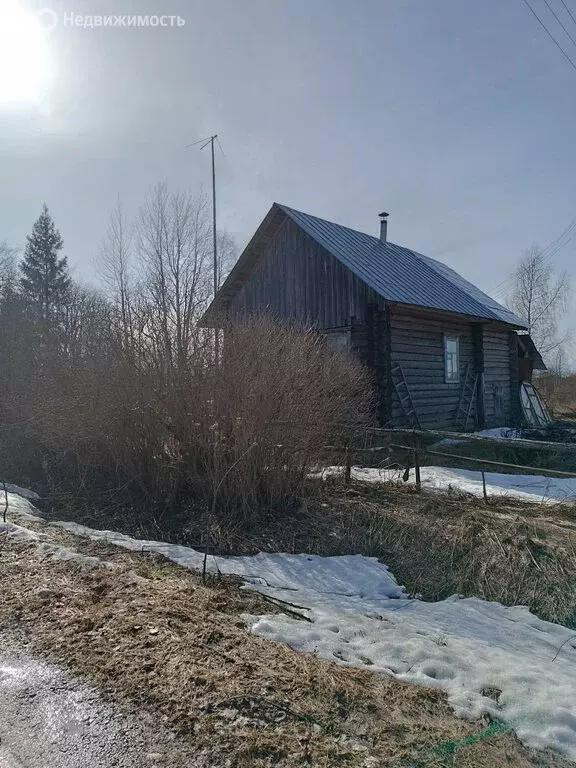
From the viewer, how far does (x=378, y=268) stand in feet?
49.4

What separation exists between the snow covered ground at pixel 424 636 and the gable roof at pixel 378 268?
8749 mm

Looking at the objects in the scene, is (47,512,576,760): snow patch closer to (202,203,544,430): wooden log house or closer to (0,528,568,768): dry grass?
(0,528,568,768): dry grass

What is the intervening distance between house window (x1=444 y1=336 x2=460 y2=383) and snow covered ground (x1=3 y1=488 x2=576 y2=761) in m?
11.2

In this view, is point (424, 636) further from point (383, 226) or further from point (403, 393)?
point (383, 226)

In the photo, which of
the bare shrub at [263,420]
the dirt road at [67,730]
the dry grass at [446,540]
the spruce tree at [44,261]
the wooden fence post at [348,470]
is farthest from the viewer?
the spruce tree at [44,261]

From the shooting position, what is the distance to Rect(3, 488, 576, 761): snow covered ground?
9.55 ft

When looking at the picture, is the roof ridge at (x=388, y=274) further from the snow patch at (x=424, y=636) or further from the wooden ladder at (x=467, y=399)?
the snow patch at (x=424, y=636)

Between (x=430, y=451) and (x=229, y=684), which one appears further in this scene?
(x=430, y=451)

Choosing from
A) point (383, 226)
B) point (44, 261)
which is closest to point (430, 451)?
point (383, 226)

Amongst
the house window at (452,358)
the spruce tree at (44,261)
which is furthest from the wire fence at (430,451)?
the spruce tree at (44,261)

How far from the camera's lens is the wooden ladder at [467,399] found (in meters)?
15.9

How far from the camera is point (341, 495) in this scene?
26.7 ft

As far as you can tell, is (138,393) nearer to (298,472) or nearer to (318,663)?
(298,472)

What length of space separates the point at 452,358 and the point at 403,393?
336 centimetres
